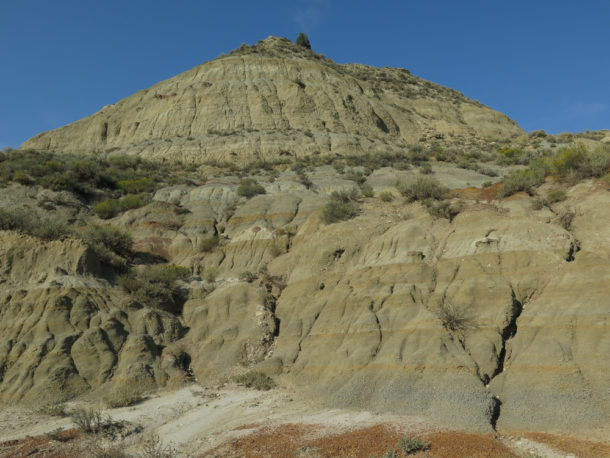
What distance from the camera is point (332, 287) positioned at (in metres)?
16.8

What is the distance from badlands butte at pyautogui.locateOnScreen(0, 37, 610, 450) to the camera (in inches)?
430

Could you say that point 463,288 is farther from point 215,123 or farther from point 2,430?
point 215,123

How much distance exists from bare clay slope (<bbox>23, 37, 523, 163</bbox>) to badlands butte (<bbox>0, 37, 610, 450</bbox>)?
921cm

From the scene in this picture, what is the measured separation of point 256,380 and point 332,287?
459 centimetres

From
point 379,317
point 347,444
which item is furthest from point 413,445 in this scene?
point 379,317

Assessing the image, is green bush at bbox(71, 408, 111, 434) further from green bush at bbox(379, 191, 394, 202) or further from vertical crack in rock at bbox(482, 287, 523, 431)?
green bush at bbox(379, 191, 394, 202)

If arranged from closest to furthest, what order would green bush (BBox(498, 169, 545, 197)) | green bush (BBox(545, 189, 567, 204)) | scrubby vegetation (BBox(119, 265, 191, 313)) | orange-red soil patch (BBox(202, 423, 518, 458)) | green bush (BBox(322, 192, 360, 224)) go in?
1. orange-red soil patch (BBox(202, 423, 518, 458))
2. green bush (BBox(545, 189, 567, 204))
3. green bush (BBox(498, 169, 545, 197))
4. scrubby vegetation (BBox(119, 265, 191, 313))
5. green bush (BBox(322, 192, 360, 224))

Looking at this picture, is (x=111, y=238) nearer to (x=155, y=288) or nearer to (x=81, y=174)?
(x=155, y=288)

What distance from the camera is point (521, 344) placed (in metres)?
11.4

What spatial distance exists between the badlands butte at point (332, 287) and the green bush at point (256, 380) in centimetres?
40

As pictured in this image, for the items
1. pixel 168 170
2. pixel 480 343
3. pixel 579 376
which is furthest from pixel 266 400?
pixel 168 170

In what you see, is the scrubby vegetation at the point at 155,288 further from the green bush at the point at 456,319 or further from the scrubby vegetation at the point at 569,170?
the scrubby vegetation at the point at 569,170

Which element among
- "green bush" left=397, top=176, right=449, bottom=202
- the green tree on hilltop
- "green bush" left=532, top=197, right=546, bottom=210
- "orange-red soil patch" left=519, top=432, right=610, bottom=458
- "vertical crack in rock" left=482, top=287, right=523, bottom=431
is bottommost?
"orange-red soil patch" left=519, top=432, right=610, bottom=458

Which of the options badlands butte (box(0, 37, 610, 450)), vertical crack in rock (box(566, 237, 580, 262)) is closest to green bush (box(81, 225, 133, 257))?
badlands butte (box(0, 37, 610, 450))
